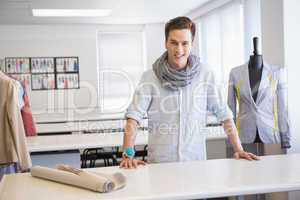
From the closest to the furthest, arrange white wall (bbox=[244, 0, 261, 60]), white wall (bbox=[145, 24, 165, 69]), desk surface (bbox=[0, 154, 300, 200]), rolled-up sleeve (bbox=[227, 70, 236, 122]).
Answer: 1. desk surface (bbox=[0, 154, 300, 200])
2. rolled-up sleeve (bbox=[227, 70, 236, 122])
3. white wall (bbox=[244, 0, 261, 60])
4. white wall (bbox=[145, 24, 165, 69])

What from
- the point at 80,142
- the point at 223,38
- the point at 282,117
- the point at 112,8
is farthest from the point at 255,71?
the point at 112,8

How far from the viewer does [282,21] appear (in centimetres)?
374

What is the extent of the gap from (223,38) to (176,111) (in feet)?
14.4

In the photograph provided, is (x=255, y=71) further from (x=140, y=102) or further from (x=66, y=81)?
(x=66, y=81)

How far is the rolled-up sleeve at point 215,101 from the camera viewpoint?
6.95ft

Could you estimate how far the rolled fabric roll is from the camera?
1.58 meters

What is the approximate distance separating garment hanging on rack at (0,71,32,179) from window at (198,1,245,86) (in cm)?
355

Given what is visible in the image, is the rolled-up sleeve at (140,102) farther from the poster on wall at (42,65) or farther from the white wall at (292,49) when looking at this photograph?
the poster on wall at (42,65)

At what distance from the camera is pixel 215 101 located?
2.13m

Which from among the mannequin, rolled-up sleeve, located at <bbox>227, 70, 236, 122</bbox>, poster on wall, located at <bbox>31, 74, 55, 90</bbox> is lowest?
rolled-up sleeve, located at <bbox>227, 70, 236, 122</bbox>

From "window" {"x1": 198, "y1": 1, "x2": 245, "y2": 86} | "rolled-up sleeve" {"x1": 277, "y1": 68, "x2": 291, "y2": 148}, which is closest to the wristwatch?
"rolled-up sleeve" {"x1": 277, "y1": 68, "x2": 291, "y2": 148}

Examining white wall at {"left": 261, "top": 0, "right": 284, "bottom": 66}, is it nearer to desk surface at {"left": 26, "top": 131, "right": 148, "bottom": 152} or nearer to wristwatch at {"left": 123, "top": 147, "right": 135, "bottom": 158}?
desk surface at {"left": 26, "top": 131, "right": 148, "bottom": 152}

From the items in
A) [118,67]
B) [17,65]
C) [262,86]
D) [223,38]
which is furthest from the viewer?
[118,67]

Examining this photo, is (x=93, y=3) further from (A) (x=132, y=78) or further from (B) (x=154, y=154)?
(B) (x=154, y=154)
